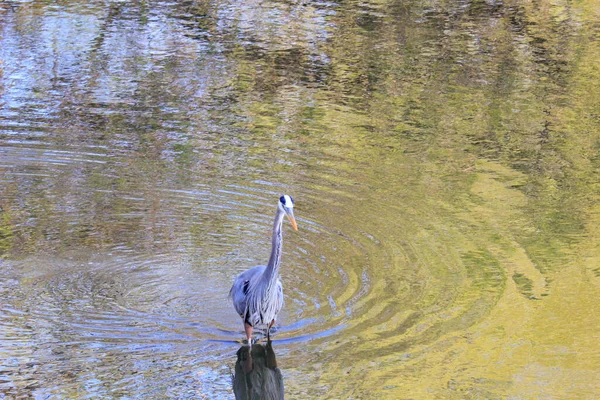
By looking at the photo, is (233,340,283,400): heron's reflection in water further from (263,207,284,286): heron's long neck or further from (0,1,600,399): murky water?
(263,207,284,286): heron's long neck

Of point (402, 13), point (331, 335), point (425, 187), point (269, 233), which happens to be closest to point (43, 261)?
point (269, 233)

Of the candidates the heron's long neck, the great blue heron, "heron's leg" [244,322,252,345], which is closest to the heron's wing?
the great blue heron

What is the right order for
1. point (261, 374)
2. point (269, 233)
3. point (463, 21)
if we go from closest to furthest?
point (261, 374)
point (269, 233)
point (463, 21)

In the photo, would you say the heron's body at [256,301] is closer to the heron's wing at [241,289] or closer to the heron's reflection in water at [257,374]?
the heron's wing at [241,289]

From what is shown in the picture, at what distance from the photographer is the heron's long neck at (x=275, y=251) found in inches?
300

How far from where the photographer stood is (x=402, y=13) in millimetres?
20391

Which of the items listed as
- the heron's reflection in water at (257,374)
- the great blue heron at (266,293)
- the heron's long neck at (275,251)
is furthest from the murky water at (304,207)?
the heron's long neck at (275,251)

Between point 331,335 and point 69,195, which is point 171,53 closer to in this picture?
point 69,195

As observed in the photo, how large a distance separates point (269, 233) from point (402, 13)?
11.6 m

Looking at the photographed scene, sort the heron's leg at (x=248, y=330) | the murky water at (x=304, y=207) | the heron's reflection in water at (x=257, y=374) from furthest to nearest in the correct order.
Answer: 1. the heron's leg at (x=248, y=330)
2. the murky water at (x=304, y=207)
3. the heron's reflection in water at (x=257, y=374)

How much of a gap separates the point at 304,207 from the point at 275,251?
9.48ft

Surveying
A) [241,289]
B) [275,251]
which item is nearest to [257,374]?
[241,289]

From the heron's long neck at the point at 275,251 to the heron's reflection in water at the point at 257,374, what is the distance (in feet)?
1.87

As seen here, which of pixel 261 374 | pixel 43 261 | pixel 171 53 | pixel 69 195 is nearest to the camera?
pixel 261 374
